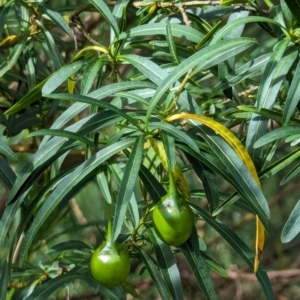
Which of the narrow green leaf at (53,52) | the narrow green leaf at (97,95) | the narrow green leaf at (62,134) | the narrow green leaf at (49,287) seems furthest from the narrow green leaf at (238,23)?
the narrow green leaf at (49,287)

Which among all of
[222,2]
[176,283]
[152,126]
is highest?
[222,2]

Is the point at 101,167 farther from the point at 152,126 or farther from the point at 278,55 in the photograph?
the point at 278,55

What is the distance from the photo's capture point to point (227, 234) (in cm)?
93

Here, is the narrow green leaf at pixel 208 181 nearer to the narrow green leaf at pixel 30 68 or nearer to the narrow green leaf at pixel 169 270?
the narrow green leaf at pixel 169 270

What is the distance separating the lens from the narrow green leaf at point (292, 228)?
0.79 meters

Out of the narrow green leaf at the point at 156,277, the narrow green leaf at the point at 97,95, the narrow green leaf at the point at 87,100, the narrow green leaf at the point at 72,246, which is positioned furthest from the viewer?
the narrow green leaf at the point at 72,246

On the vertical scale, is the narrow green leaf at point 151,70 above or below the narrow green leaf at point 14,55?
below

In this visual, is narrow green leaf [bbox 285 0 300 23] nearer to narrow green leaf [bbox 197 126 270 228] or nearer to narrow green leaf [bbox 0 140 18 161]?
narrow green leaf [bbox 197 126 270 228]

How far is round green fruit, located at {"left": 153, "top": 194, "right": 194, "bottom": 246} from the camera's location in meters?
0.75

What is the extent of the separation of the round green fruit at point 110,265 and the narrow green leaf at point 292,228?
7.9 inches

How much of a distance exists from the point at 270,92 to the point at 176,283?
287 mm

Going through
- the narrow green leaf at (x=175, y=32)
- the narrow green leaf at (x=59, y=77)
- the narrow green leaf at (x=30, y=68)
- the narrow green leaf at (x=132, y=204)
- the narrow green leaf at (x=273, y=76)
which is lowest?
the narrow green leaf at (x=132, y=204)

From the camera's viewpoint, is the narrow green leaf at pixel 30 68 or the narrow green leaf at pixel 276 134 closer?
the narrow green leaf at pixel 276 134

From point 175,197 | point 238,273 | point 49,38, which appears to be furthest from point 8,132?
point 238,273
